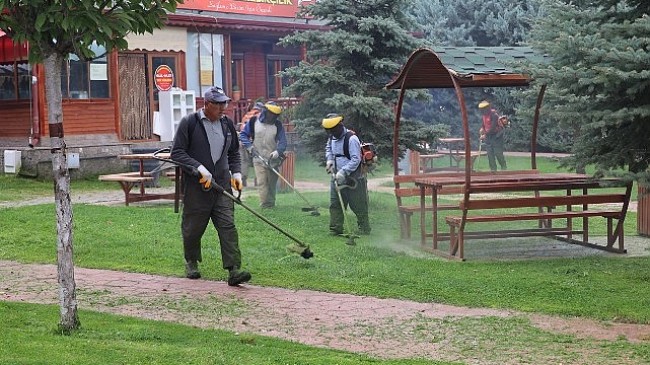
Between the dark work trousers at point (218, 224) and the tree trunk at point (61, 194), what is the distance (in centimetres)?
260

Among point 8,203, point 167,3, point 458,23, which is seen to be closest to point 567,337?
point 167,3

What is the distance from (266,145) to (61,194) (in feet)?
30.5

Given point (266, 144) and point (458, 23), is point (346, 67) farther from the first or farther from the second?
point (458, 23)

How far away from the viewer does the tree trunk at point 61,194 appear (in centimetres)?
745

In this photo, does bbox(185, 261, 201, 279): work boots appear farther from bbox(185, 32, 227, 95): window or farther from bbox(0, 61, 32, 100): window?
bbox(185, 32, 227, 95): window

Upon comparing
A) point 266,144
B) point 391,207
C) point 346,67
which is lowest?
point 391,207

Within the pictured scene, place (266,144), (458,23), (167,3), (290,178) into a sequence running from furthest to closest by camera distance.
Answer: (458,23) < (290,178) < (266,144) < (167,3)

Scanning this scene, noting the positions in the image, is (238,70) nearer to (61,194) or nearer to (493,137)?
(493,137)

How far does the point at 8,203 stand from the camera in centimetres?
1698

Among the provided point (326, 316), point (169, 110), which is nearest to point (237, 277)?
point (326, 316)

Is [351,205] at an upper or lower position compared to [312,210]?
upper

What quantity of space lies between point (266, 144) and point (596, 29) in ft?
26.9

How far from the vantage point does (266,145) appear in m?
16.6

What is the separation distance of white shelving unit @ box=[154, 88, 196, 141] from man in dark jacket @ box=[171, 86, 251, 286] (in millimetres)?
14365
